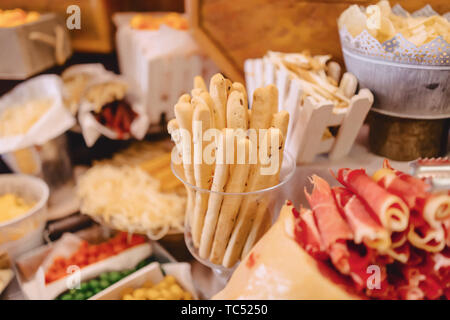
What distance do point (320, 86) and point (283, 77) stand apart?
0.36 ft

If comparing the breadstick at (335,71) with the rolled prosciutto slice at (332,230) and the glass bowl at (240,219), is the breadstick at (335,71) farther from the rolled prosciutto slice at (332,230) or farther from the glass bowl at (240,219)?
the rolled prosciutto slice at (332,230)

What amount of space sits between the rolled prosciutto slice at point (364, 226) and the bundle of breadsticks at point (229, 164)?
0.20 m

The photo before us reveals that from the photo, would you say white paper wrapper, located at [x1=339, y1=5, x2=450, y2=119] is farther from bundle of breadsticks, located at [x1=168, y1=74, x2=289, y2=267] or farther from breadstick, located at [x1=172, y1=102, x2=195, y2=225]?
breadstick, located at [x1=172, y1=102, x2=195, y2=225]

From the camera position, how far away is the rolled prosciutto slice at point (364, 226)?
55 cm

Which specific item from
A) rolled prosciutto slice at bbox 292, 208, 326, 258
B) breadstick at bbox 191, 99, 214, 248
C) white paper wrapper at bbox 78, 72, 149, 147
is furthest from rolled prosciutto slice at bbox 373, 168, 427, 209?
white paper wrapper at bbox 78, 72, 149, 147

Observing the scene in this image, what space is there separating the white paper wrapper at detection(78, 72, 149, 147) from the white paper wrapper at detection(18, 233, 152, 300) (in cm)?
44

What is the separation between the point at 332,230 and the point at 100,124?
1193 mm

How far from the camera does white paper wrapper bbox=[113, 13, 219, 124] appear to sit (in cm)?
149

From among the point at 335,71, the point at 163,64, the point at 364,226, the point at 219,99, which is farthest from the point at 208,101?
the point at 163,64

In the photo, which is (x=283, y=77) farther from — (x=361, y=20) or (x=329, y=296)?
(x=329, y=296)

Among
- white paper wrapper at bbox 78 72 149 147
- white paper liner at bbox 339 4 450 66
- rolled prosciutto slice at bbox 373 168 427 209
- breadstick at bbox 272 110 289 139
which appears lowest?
white paper wrapper at bbox 78 72 149 147

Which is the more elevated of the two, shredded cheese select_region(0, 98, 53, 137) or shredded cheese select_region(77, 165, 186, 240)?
shredded cheese select_region(0, 98, 53, 137)
